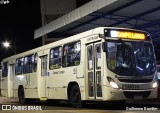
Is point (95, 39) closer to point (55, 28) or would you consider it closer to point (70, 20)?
point (70, 20)

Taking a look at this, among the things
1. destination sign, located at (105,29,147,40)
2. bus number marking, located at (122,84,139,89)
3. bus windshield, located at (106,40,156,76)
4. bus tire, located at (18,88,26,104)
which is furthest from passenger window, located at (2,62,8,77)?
bus number marking, located at (122,84,139,89)

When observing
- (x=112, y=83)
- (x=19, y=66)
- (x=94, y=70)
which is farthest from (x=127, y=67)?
(x=19, y=66)

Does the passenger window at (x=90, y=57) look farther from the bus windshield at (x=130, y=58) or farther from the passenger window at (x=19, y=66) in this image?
the passenger window at (x=19, y=66)

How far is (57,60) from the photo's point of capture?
55.8 ft

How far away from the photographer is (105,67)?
13.4 m

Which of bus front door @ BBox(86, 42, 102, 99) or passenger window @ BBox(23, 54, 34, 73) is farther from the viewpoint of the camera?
passenger window @ BBox(23, 54, 34, 73)

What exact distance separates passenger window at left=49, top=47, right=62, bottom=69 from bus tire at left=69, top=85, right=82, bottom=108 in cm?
182

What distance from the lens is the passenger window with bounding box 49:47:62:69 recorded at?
1678 centimetres

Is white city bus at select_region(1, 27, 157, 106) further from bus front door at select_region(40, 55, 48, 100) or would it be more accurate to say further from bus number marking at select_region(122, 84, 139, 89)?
bus front door at select_region(40, 55, 48, 100)

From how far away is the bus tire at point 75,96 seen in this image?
14919 mm

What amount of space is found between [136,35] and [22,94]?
948cm

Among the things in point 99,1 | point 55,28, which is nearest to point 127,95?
point 99,1

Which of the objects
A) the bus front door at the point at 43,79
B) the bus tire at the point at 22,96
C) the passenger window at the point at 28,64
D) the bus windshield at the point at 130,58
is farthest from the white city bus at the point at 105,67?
the bus tire at the point at 22,96

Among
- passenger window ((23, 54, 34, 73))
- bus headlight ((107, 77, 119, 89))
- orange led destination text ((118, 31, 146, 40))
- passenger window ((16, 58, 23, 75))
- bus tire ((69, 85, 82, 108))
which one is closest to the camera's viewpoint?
bus headlight ((107, 77, 119, 89))
